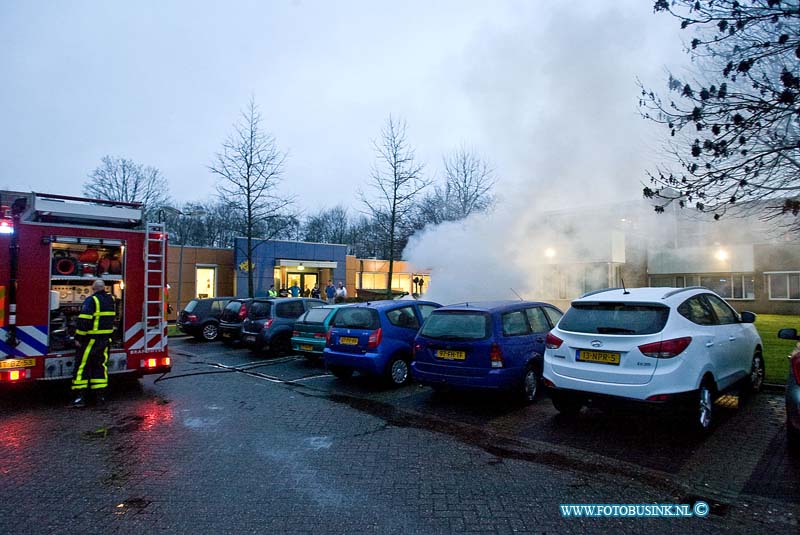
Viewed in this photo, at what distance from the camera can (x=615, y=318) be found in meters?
Answer: 5.20

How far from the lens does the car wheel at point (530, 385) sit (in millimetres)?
6417

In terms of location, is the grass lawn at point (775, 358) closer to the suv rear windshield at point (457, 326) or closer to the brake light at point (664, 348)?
the brake light at point (664, 348)

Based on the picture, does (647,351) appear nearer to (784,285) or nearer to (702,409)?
(702,409)

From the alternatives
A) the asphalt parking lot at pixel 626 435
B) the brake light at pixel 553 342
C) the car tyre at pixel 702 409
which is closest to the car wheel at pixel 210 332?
the asphalt parking lot at pixel 626 435

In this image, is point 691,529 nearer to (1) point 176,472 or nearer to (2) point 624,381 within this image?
(2) point 624,381

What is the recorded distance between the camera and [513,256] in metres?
17.2

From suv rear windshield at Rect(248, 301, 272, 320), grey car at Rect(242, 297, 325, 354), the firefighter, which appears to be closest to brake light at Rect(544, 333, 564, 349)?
the firefighter

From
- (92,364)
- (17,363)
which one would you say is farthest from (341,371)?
(17,363)

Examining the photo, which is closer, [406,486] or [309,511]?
[309,511]

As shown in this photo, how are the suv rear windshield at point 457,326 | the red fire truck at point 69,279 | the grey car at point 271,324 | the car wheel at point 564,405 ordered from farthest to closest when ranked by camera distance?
the grey car at point 271,324 < the suv rear windshield at point 457,326 < the red fire truck at point 69,279 < the car wheel at point 564,405

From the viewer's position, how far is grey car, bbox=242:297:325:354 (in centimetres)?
1098

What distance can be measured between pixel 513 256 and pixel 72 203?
1371 cm

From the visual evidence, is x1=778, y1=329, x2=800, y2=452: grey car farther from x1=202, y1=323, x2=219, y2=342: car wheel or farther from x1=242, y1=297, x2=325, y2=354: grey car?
x1=202, y1=323, x2=219, y2=342: car wheel

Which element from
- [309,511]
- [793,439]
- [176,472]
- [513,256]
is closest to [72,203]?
[176,472]
